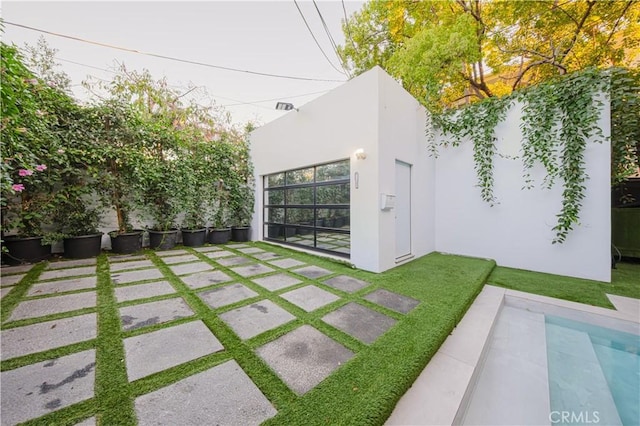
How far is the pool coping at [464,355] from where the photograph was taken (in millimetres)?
1368

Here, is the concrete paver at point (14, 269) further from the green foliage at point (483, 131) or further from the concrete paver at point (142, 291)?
the green foliage at point (483, 131)

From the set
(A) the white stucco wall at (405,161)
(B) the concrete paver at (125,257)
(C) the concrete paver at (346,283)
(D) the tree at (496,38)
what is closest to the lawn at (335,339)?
(C) the concrete paver at (346,283)

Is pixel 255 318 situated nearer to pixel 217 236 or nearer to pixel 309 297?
pixel 309 297

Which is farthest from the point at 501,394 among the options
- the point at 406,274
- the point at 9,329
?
the point at 9,329

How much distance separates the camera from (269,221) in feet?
21.8

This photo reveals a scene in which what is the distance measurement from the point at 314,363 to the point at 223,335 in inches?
35.3

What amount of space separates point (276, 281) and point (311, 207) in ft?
7.29

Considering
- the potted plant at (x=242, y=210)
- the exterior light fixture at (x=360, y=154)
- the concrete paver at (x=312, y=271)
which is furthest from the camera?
the potted plant at (x=242, y=210)

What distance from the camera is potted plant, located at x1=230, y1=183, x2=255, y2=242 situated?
22.1 feet

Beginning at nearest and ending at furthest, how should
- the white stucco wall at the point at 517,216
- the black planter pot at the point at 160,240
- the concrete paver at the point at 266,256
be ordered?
the white stucco wall at the point at 517,216, the concrete paver at the point at 266,256, the black planter pot at the point at 160,240

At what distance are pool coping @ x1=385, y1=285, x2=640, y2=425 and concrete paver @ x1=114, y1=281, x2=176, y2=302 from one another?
297cm

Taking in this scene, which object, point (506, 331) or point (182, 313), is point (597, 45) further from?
point (182, 313)

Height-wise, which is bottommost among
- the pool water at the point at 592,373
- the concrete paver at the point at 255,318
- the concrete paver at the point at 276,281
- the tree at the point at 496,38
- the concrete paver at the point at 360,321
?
the pool water at the point at 592,373

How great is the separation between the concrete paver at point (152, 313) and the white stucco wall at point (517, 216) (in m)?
5.37
